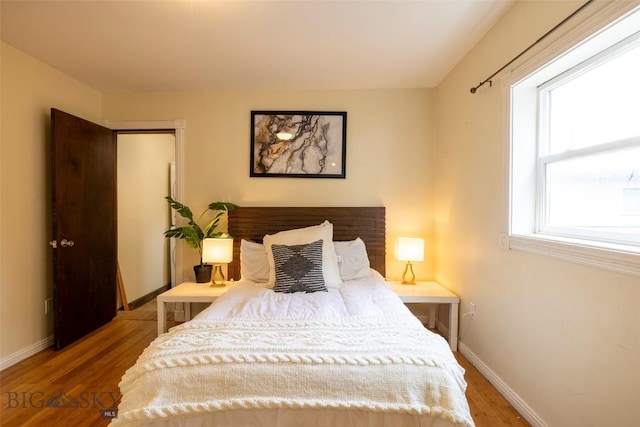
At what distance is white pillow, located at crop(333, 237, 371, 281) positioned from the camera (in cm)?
259

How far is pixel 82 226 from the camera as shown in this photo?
108 inches

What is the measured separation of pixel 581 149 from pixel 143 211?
14.9ft

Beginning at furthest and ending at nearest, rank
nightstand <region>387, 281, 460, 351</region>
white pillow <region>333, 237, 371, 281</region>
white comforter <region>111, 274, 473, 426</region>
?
white pillow <region>333, 237, 371, 281</region> → nightstand <region>387, 281, 460, 351</region> → white comforter <region>111, 274, 473, 426</region>

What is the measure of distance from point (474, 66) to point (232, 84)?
2.23 m

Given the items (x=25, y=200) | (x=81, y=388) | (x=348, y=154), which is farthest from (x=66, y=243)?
(x=348, y=154)

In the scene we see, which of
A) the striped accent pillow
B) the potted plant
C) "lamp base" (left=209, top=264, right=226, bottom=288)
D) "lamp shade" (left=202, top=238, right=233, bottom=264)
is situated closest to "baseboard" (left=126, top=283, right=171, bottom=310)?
the potted plant

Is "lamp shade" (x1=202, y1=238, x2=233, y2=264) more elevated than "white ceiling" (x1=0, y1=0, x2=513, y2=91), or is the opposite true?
"white ceiling" (x1=0, y1=0, x2=513, y2=91)

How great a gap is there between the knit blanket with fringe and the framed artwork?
6.73ft

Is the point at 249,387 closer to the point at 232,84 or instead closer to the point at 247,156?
the point at 247,156

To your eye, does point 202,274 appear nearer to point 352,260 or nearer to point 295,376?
point 352,260

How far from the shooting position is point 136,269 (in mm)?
3818

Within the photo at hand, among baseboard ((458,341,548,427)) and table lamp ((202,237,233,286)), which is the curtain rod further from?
table lamp ((202,237,233,286))

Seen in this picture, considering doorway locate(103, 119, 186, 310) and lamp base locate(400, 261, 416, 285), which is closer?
lamp base locate(400, 261, 416, 285)

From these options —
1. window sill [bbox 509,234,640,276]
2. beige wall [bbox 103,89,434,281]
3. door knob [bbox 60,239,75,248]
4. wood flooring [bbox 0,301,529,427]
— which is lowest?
wood flooring [bbox 0,301,529,427]
